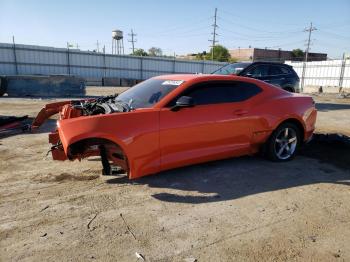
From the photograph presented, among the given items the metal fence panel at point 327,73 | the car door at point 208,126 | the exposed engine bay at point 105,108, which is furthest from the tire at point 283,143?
the metal fence panel at point 327,73

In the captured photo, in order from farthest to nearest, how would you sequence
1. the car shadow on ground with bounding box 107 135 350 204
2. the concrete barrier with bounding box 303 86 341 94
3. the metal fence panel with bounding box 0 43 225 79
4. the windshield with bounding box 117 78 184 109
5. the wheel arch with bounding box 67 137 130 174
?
the concrete barrier with bounding box 303 86 341 94, the metal fence panel with bounding box 0 43 225 79, the windshield with bounding box 117 78 184 109, the car shadow on ground with bounding box 107 135 350 204, the wheel arch with bounding box 67 137 130 174

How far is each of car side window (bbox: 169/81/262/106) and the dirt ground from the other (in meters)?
1.14

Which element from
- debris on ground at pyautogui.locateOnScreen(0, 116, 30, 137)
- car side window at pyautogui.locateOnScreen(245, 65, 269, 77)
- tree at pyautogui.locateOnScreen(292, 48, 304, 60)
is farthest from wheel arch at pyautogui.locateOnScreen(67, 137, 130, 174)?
tree at pyautogui.locateOnScreen(292, 48, 304, 60)

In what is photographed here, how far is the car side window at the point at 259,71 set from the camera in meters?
11.1

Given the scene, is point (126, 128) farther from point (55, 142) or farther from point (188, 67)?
point (188, 67)

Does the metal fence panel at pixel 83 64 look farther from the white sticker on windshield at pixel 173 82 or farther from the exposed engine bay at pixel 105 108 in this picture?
the white sticker on windshield at pixel 173 82

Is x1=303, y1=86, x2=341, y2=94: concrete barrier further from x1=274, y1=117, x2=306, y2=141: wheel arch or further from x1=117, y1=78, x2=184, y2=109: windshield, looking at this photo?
x1=117, y1=78, x2=184, y2=109: windshield

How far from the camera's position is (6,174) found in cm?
500

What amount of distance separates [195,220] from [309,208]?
4.92 ft

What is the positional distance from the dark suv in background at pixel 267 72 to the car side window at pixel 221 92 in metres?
5.35

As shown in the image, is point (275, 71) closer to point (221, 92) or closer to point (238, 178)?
point (221, 92)

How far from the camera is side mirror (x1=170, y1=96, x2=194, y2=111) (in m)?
4.53

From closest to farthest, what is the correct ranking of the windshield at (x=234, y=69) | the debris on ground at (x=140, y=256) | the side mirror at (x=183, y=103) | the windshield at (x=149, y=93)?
1. the debris on ground at (x=140, y=256)
2. the side mirror at (x=183, y=103)
3. the windshield at (x=149, y=93)
4. the windshield at (x=234, y=69)

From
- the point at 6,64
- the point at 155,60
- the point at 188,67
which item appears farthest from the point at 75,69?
the point at 188,67
